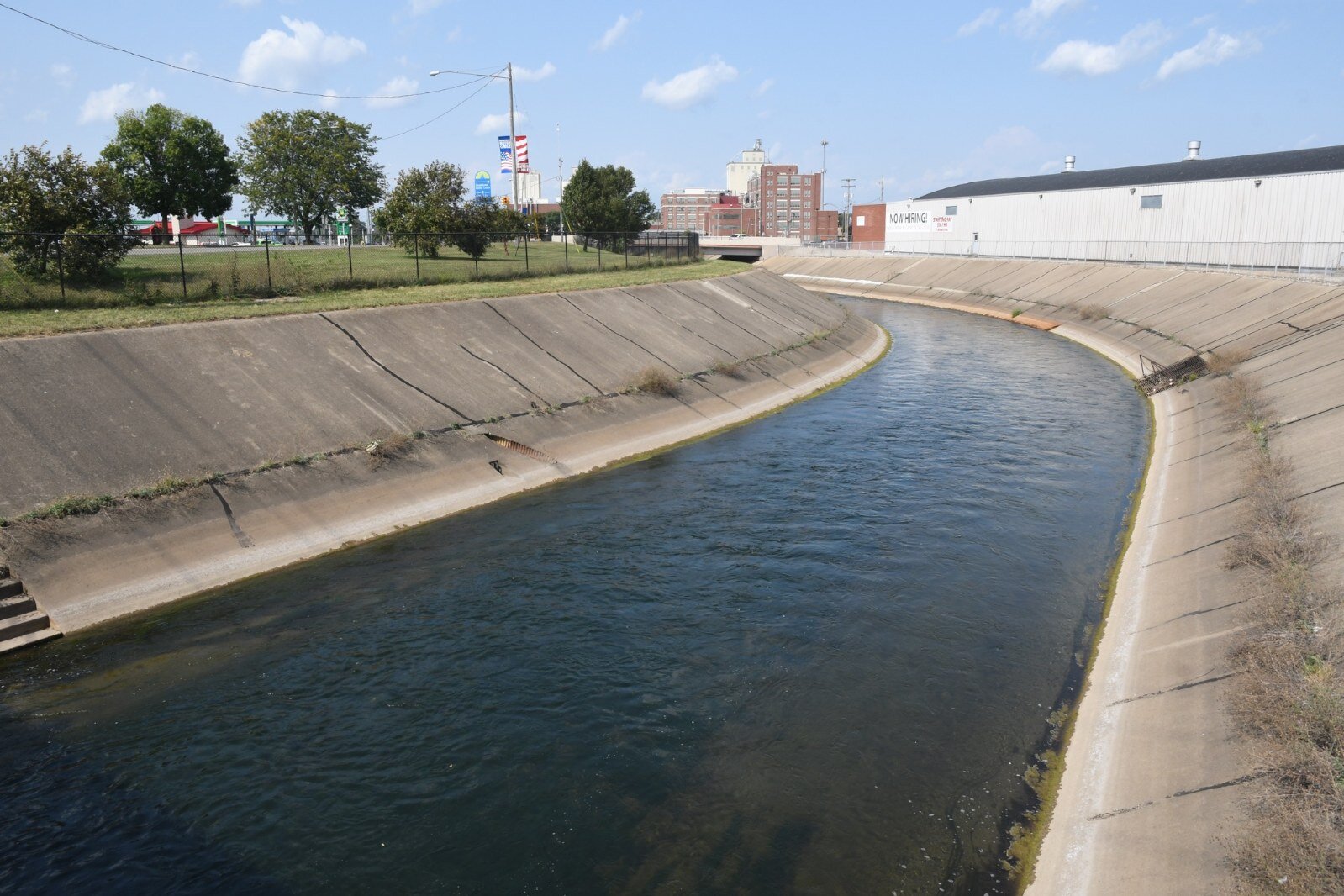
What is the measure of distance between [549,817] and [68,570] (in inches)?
439

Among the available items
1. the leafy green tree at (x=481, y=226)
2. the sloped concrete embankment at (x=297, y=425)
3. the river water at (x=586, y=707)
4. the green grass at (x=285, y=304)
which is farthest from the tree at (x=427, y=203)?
the river water at (x=586, y=707)

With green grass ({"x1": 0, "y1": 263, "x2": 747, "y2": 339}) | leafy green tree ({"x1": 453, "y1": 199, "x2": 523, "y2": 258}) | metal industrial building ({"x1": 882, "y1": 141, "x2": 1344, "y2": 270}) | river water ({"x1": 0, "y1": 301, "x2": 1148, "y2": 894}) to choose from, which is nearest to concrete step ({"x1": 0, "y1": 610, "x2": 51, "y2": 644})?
river water ({"x1": 0, "y1": 301, "x2": 1148, "y2": 894})

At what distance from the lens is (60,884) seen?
32.8 ft

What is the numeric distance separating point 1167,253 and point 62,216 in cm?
5959

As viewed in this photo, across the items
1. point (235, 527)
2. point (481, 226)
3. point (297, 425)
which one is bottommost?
point (235, 527)

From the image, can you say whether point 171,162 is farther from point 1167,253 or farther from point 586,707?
point 586,707

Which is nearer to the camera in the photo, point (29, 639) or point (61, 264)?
point (29, 639)

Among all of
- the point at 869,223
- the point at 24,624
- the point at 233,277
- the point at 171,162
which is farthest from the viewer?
the point at 869,223

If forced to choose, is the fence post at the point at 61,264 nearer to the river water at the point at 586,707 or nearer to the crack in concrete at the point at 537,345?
the crack in concrete at the point at 537,345

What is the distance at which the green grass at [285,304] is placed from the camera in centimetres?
2411

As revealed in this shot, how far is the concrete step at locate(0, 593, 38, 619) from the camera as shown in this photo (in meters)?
15.4

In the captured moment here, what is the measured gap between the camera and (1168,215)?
6231 centimetres

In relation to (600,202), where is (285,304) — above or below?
below

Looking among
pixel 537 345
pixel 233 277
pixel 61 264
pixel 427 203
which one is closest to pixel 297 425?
pixel 537 345
